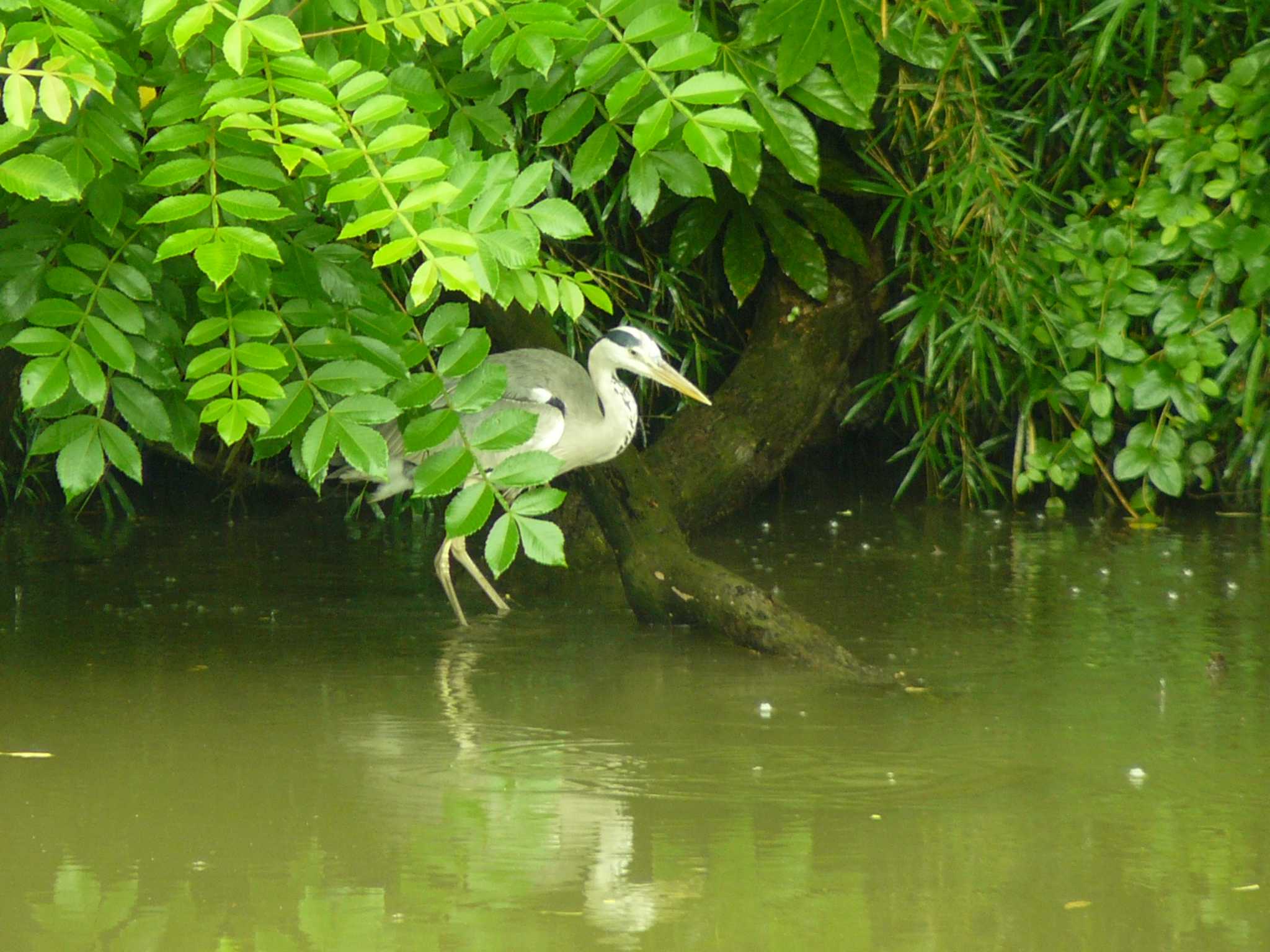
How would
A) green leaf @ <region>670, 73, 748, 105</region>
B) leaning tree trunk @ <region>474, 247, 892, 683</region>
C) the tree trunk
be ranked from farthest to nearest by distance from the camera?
leaning tree trunk @ <region>474, 247, 892, 683</region> < the tree trunk < green leaf @ <region>670, 73, 748, 105</region>

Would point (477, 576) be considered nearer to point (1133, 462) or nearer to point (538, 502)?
point (538, 502)

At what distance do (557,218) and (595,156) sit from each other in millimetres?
602

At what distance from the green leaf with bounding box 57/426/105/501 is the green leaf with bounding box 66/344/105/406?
0.38 feet

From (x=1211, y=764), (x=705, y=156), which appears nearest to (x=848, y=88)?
(x=705, y=156)

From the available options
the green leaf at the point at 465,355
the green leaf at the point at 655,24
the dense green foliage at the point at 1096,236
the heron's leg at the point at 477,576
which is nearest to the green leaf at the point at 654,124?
the green leaf at the point at 655,24

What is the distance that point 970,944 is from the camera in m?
2.50

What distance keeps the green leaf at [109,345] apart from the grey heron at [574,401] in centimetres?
144

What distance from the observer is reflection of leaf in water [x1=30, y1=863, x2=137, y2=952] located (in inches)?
98.6

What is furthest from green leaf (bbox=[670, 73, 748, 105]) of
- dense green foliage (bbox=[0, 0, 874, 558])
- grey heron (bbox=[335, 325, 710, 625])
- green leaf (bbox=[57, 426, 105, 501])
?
grey heron (bbox=[335, 325, 710, 625])

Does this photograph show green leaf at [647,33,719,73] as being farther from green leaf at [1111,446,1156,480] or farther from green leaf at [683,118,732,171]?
green leaf at [1111,446,1156,480]

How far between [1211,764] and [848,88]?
225 centimetres

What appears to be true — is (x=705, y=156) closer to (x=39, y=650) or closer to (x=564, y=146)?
(x=39, y=650)

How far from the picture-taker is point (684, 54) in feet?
10.2

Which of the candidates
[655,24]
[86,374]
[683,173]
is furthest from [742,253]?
[86,374]
